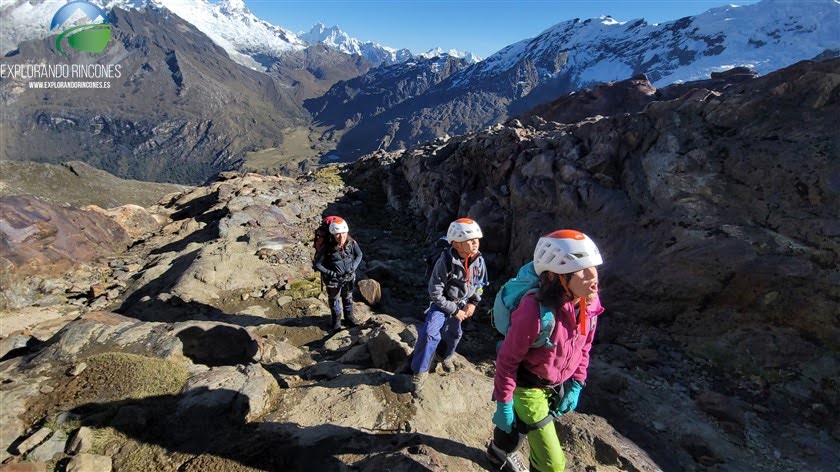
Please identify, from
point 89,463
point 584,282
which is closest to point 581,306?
point 584,282

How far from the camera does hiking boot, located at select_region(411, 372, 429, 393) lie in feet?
24.0

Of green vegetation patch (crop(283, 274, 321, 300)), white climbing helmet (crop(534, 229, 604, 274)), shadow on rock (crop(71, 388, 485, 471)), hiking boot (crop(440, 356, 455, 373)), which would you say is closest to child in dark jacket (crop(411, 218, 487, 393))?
hiking boot (crop(440, 356, 455, 373))

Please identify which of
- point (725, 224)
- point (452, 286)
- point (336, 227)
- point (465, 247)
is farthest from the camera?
point (725, 224)

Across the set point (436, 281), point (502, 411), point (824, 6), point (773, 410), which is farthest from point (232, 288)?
point (824, 6)

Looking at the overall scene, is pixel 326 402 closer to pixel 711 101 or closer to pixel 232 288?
pixel 232 288

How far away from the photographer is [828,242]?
972 cm

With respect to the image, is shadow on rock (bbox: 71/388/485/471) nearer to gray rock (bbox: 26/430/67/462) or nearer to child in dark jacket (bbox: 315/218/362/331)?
gray rock (bbox: 26/430/67/462)

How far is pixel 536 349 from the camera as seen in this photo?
485 cm

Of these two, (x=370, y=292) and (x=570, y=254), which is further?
(x=370, y=292)

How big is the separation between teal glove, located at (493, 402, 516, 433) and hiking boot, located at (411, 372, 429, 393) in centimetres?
230

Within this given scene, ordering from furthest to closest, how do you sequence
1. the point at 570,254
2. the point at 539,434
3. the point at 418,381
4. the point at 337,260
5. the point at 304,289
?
the point at 304,289, the point at 337,260, the point at 418,381, the point at 539,434, the point at 570,254

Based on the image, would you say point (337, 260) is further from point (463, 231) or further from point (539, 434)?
point (539, 434)

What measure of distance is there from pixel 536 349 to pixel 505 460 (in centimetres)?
189

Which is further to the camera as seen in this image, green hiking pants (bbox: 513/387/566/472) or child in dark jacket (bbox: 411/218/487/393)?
child in dark jacket (bbox: 411/218/487/393)
